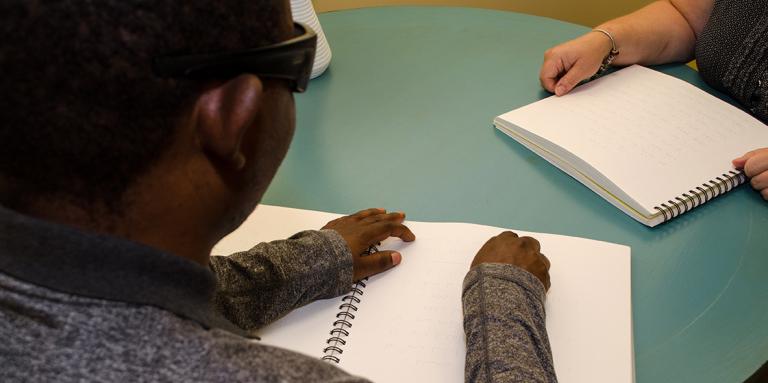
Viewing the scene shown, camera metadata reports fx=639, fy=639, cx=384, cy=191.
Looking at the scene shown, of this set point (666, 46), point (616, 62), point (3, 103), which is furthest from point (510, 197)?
point (3, 103)

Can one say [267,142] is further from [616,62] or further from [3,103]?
[616,62]

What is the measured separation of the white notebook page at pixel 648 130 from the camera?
0.89 metres

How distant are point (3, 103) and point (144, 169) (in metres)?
0.09

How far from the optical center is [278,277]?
0.75 m

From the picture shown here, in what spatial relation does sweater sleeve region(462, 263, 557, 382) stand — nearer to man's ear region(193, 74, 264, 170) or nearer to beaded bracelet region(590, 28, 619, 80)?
man's ear region(193, 74, 264, 170)

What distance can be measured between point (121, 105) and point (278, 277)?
38cm

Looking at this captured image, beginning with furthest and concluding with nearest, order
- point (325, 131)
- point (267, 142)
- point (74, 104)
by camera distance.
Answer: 1. point (325, 131)
2. point (267, 142)
3. point (74, 104)

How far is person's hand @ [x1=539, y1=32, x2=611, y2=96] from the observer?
1.11 meters

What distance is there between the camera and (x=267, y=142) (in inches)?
20.6

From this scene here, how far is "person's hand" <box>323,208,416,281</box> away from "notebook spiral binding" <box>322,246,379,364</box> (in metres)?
0.02

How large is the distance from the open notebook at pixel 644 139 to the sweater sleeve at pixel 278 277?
14.9 inches

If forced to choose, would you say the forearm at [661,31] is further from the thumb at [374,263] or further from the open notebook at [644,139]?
the thumb at [374,263]

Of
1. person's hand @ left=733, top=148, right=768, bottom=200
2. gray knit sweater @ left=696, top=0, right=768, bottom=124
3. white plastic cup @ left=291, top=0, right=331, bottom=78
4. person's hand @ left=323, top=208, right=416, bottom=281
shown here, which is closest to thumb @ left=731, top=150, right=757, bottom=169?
person's hand @ left=733, top=148, right=768, bottom=200

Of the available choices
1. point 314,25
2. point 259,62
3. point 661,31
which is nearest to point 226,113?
point 259,62
